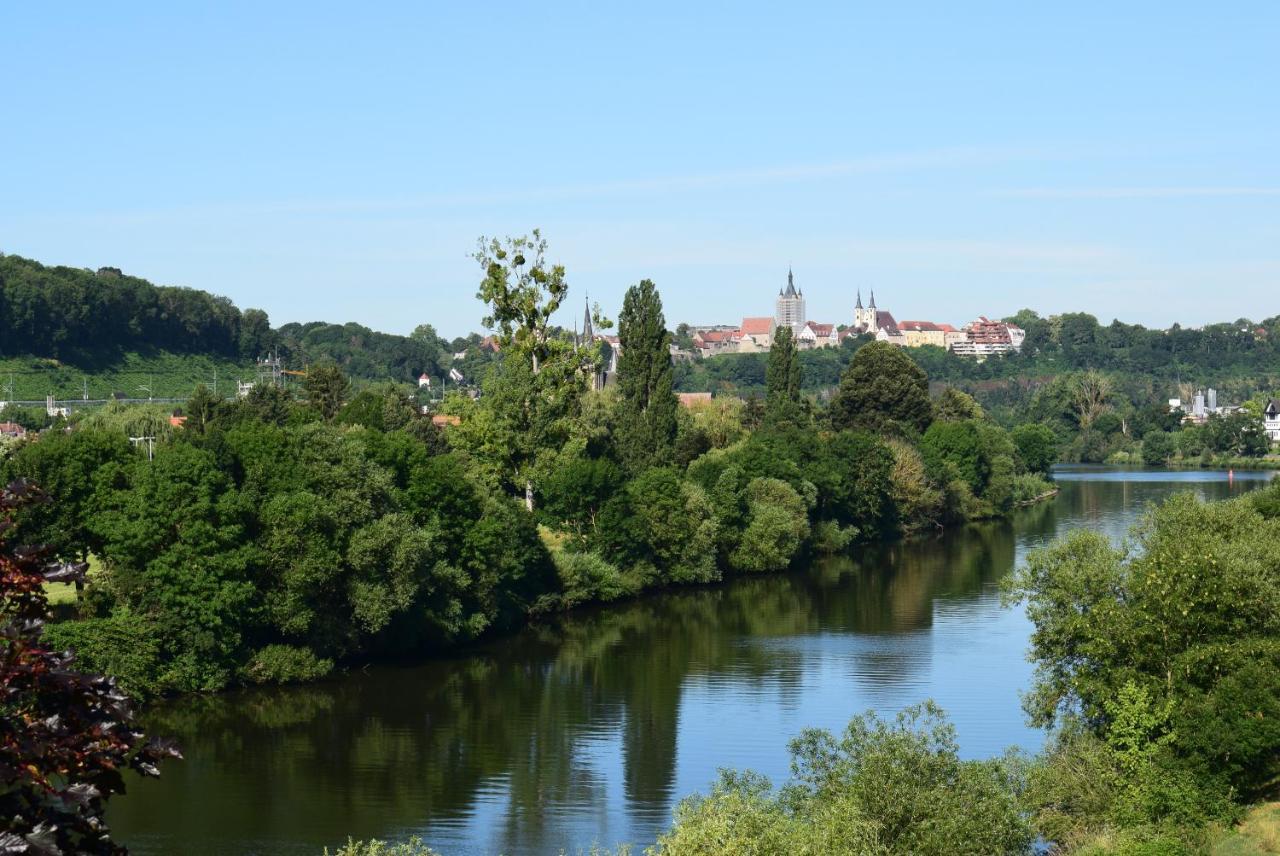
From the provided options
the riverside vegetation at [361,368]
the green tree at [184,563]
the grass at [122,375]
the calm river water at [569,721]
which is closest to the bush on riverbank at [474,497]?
the green tree at [184,563]

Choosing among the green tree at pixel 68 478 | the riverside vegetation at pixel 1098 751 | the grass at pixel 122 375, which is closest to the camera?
the riverside vegetation at pixel 1098 751

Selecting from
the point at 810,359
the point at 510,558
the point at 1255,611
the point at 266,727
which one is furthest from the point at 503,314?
the point at 810,359

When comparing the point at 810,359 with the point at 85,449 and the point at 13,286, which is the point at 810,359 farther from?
the point at 85,449

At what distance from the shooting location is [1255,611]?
2389 cm

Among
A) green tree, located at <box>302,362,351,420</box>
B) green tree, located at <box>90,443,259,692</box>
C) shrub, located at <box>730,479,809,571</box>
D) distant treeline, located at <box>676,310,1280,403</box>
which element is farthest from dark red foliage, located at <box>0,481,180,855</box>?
distant treeline, located at <box>676,310,1280,403</box>

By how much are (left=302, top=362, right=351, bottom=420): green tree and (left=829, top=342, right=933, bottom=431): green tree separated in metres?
24.1

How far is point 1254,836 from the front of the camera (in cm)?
2117

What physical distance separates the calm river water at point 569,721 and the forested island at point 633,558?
1795mm

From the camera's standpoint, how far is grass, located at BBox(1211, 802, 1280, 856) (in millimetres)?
20531

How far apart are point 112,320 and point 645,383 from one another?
223ft

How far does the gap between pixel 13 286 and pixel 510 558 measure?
75544 mm

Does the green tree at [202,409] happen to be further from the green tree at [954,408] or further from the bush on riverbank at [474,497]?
the green tree at [954,408]

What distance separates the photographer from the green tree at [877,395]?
7825 centimetres

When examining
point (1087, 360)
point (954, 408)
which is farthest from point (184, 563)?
point (1087, 360)
